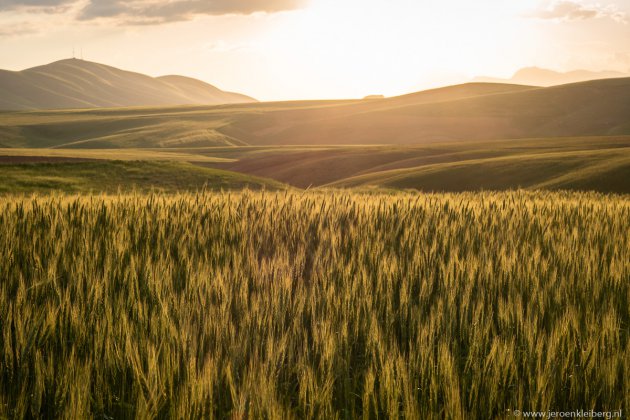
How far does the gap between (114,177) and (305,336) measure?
24751mm

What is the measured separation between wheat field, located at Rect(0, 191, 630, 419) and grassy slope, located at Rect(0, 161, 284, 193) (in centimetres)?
1832

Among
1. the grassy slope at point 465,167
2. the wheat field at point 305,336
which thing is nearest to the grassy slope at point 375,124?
the grassy slope at point 465,167

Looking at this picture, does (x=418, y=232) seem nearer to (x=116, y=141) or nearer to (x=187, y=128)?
(x=116, y=141)

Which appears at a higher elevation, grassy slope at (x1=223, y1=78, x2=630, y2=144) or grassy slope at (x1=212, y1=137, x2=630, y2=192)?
grassy slope at (x1=223, y1=78, x2=630, y2=144)

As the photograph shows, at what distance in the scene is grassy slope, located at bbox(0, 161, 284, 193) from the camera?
22.1 metres

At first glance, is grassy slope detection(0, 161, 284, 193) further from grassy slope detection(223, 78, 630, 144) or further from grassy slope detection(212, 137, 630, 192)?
grassy slope detection(223, 78, 630, 144)

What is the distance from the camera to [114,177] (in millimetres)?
25250

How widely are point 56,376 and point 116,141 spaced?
111916 mm

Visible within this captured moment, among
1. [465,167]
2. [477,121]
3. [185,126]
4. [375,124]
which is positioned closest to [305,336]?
[465,167]

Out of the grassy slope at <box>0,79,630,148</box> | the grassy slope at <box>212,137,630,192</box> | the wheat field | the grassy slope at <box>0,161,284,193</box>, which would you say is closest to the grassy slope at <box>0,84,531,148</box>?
the grassy slope at <box>0,79,630,148</box>

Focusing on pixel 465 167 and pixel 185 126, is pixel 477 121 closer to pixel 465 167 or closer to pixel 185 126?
pixel 185 126

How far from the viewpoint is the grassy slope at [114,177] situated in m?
22.1

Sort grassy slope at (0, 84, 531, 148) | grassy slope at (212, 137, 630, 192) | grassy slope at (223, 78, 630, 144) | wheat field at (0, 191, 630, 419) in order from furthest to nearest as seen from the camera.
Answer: grassy slope at (0, 84, 531, 148)
grassy slope at (223, 78, 630, 144)
grassy slope at (212, 137, 630, 192)
wheat field at (0, 191, 630, 419)

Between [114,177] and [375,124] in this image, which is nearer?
[114,177]
